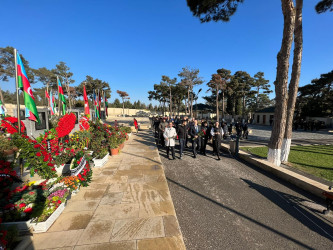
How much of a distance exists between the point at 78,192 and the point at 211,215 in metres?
3.19

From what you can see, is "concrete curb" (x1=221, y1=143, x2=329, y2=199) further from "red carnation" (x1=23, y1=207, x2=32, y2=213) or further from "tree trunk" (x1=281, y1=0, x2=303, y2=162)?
"red carnation" (x1=23, y1=207, x2=32, y2=213)

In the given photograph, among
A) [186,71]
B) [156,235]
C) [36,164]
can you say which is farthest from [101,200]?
[186,71]

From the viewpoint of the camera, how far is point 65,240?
2197 millimetres

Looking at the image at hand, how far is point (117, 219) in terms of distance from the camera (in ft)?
8.68

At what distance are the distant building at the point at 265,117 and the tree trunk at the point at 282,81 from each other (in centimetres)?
2930

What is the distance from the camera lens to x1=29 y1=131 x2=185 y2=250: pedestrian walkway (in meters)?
2.16

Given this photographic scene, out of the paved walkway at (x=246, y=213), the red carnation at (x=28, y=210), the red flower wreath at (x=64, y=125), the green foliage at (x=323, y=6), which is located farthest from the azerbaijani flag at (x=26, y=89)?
the green foliage at (x=323, y=6)

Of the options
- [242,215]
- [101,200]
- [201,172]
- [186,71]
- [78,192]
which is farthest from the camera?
[186,71]

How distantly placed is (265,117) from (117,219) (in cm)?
3718

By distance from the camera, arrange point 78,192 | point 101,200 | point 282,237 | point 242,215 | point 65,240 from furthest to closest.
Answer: point 78,192, point 101,200, point 242,215, point 282,237, point 65,240

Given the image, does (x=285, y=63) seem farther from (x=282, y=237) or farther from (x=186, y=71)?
(x=186, y=71)

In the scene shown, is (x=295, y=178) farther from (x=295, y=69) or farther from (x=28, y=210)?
(x=28, y=210)

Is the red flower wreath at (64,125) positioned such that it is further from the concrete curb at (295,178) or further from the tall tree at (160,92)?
the tall tree at (160,92)

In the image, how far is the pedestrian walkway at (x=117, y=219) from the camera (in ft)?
7.08
